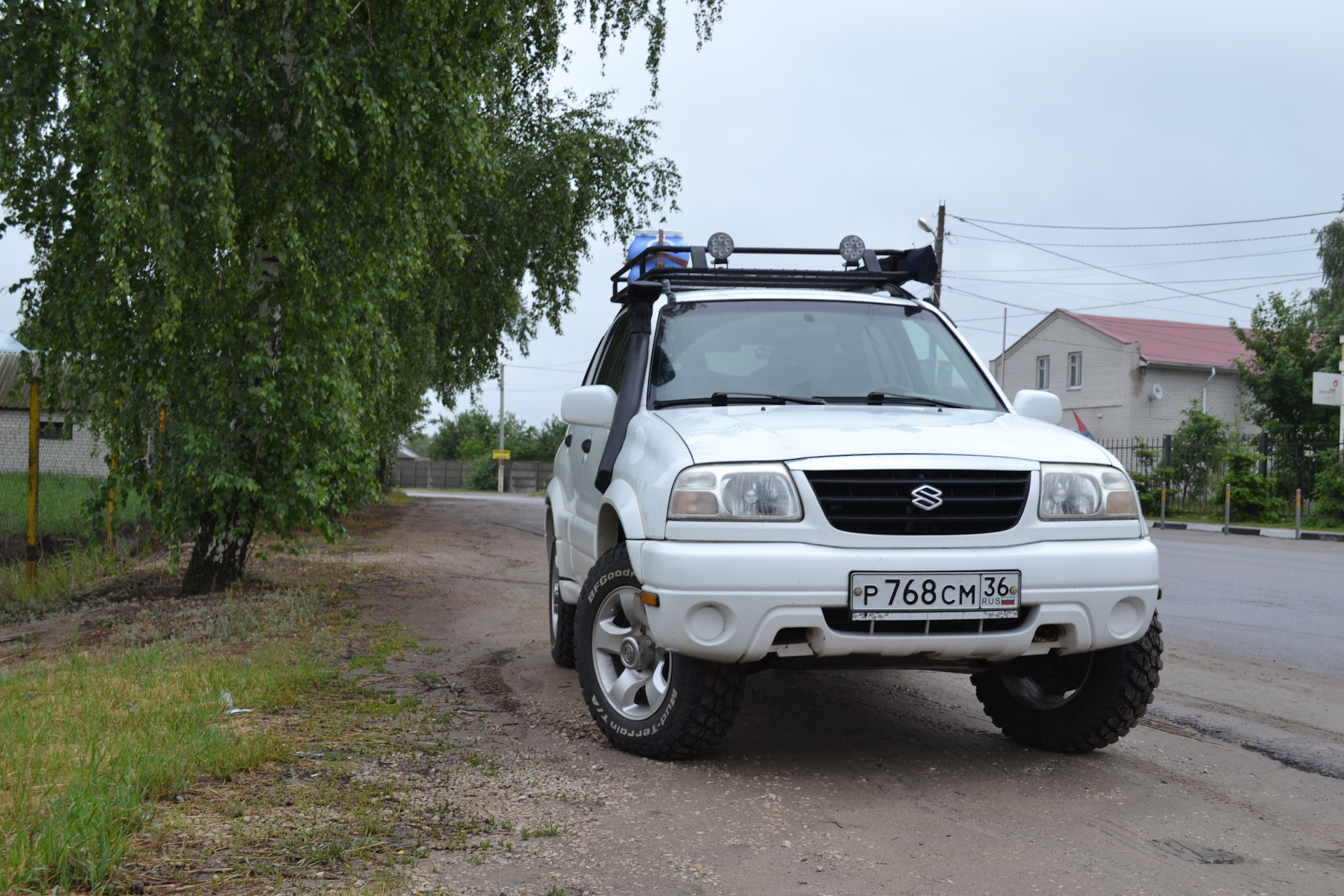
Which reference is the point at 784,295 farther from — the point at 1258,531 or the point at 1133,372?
the point at 1133,372

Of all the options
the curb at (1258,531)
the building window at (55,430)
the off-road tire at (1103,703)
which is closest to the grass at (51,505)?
the building window at (55,430)

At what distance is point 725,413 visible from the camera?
4594 mm

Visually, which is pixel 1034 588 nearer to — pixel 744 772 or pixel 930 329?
pixel 744 772

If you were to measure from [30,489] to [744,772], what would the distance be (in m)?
9.39

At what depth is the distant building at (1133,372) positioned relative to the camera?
135 ft

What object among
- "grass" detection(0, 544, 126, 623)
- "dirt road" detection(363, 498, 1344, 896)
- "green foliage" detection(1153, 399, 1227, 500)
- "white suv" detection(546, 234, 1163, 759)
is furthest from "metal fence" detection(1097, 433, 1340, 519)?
"white suv" detection(546, 234, 1163, 759)

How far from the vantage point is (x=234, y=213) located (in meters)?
7.80

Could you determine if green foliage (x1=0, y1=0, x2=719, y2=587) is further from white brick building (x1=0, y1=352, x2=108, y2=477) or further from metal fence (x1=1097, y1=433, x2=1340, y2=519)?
metal fence (x1=1097, y1=433, x2=1340, y2=519)

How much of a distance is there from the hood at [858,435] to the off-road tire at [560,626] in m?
1.99

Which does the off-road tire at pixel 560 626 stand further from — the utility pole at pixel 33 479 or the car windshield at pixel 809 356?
the utility pole at pixel 33 479

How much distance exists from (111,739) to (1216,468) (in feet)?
92.5

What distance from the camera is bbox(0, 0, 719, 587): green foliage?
7312mm

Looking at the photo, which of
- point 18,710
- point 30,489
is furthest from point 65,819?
point 30,489

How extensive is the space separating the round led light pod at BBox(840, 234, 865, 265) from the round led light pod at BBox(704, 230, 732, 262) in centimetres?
66
